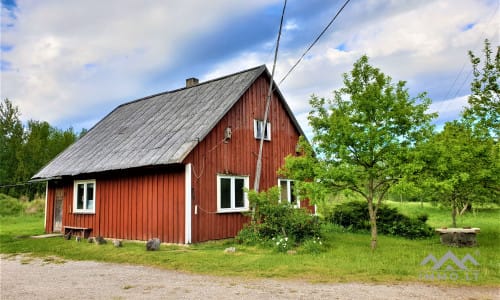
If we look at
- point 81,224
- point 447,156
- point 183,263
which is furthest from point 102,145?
point 447,156

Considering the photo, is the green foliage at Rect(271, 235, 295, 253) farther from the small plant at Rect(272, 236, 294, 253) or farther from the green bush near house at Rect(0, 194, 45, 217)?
the green bush near house at Rect(0, 194, 45, 217)

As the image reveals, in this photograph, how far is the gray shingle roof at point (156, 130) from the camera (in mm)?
13297

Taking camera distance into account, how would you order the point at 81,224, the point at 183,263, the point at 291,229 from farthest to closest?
the point at 81,224 < the point at 291,229 < the point at 183,263

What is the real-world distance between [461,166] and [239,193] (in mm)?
7732

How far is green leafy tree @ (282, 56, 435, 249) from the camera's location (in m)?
10.4

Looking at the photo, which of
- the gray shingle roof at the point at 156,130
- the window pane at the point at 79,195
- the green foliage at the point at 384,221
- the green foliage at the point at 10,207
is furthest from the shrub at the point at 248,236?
the green foliage at the point at 10,207

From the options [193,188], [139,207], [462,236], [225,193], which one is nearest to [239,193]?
[225,193]

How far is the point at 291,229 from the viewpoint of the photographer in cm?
1218

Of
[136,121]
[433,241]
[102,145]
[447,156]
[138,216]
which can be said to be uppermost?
[136,121]

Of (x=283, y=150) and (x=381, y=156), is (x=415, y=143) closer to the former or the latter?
(x=381, y=156)

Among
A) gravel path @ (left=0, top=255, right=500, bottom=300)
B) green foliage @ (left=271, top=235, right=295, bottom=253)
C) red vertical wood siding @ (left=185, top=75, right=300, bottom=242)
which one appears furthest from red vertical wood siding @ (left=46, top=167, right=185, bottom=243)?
gravel path @ (left=0, top=255, right=500, bottom=300)

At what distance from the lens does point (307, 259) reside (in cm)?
955

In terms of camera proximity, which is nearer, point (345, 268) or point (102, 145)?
point (345, 268)

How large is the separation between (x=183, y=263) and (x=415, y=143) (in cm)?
704
